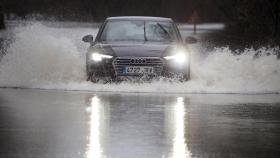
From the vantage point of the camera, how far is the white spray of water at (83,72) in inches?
682

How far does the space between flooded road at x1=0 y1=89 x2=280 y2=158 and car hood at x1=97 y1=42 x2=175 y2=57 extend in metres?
0.98

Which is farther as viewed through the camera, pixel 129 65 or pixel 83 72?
pixel 83 72

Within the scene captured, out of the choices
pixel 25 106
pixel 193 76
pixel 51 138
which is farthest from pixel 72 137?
pixel 193 76

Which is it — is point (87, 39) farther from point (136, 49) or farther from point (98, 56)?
point (136, 49)

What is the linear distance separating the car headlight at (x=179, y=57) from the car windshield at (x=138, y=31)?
98 cm

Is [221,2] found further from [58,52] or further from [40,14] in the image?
[40,14]

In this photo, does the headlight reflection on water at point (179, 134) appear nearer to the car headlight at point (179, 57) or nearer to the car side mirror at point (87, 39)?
the car headlight at point (179, 57)

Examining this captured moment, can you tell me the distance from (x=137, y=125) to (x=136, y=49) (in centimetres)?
553

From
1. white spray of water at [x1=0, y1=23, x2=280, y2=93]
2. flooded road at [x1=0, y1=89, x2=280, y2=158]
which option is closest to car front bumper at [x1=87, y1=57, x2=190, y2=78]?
white spray of water at [x1=0, y1=23, x2=280, y2=93]

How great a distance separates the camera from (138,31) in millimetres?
18500

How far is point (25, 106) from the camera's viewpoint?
46.3ft

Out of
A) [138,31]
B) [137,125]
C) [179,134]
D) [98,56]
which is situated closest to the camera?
[179,134]

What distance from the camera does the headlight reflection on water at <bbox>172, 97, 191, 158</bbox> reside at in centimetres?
927

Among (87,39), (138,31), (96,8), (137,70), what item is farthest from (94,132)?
(96,8)
